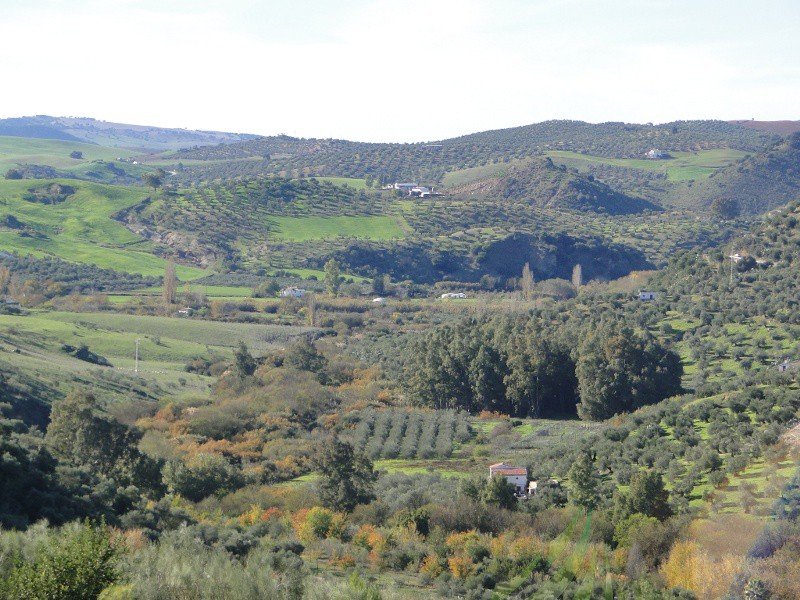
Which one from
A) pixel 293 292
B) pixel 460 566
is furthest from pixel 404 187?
pixel 460 566

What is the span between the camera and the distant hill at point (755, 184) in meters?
163

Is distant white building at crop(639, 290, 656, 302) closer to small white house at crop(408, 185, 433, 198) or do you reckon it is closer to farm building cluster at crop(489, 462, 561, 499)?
farm building cluster at crop(489, 462, 561, 499)

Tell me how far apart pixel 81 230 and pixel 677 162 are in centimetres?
9899

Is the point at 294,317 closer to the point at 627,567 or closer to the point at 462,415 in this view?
the point at 462,415

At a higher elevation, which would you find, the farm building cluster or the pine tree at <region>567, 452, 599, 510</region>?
the pine tree at <region>567, 452, 599, 510</region>

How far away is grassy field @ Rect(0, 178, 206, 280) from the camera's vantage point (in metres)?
116

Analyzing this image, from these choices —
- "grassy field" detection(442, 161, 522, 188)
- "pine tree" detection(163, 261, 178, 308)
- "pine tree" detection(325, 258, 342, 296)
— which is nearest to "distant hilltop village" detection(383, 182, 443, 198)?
"grassy field" detection(442, 161, 522, 188)

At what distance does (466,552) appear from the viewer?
2738 cm

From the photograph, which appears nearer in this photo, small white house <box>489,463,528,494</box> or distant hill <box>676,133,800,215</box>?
small white house <box>489,463,528,494</box>

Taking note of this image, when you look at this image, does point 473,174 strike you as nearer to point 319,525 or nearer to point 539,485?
point 539,485

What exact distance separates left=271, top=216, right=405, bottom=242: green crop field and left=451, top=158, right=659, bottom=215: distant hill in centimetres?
3055

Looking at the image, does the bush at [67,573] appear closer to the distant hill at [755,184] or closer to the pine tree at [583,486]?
the pine tree at [583,486]

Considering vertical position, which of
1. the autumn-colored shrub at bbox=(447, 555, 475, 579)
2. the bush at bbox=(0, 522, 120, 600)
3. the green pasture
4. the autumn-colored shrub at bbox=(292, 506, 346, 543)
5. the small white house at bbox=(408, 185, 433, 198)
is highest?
the small white house at bbox=(408, 185, 433, 198)

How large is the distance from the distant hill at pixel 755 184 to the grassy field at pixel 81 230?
77.3 meters
